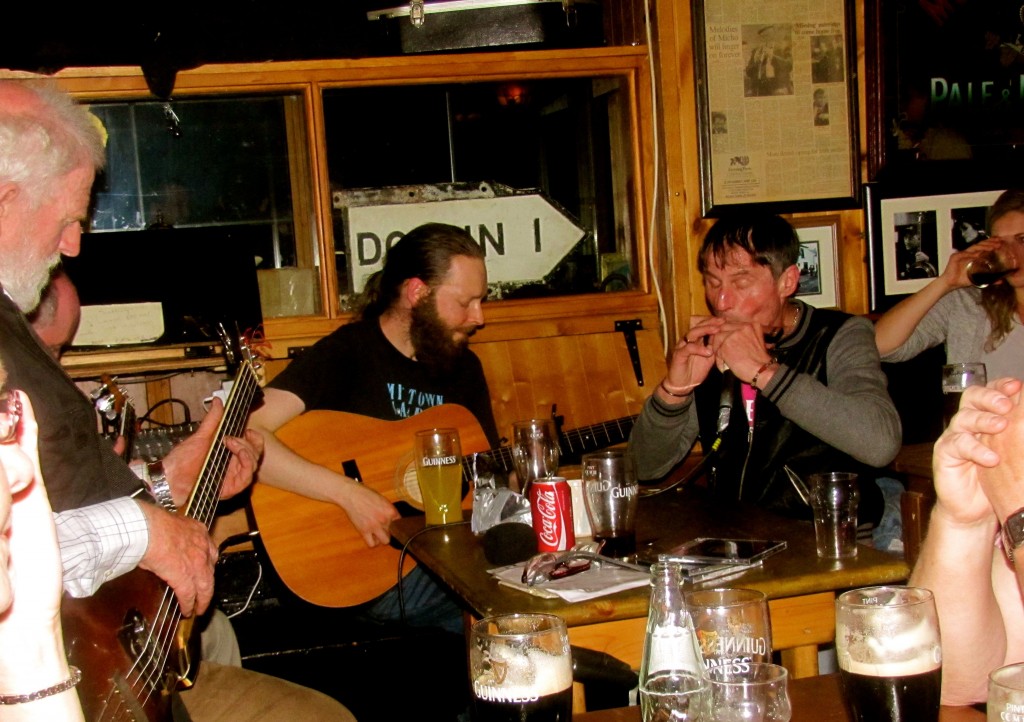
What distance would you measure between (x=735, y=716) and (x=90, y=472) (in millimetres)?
Answer: 1505

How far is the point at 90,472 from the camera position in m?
2.06

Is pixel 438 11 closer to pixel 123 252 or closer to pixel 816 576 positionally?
pixel 123 252

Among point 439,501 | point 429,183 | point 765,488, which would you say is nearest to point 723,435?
point 765,488

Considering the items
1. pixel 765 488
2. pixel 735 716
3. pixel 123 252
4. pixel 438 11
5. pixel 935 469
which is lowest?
pixel 765 488

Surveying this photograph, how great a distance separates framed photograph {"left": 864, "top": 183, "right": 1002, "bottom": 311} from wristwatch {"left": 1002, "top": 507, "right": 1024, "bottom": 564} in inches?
118

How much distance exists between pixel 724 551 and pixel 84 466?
1240mm

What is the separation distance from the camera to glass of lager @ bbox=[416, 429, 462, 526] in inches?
97.5

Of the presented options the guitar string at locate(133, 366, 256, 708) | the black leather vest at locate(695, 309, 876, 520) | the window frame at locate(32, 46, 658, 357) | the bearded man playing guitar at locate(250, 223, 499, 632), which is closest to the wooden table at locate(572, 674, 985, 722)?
the guitar string at locate(133, 366, 256, 708)

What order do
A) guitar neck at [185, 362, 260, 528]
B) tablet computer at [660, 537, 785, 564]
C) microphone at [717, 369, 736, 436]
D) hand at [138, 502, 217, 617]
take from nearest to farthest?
tablet computer at [660, 537, 785, 564]
hand at [138, 502, 217, 617]
guitar neck at [185, 362, 260, 528]
microphone at [717, 369, 736, 436]

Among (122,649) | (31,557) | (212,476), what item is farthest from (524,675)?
(212,476)

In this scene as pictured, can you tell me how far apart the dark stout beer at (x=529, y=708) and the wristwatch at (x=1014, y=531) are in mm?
482

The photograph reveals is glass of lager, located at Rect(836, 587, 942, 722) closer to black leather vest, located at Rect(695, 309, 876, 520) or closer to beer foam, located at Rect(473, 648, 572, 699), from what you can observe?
beer foam, located at Rect(473, 648, 572, 699)

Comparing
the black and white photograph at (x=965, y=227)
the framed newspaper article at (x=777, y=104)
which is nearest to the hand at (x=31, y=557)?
the framed newspaper article at (x=777, y=104)

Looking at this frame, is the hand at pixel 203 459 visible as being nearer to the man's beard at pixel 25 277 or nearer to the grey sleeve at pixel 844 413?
the man's beard at pixel 25 277
